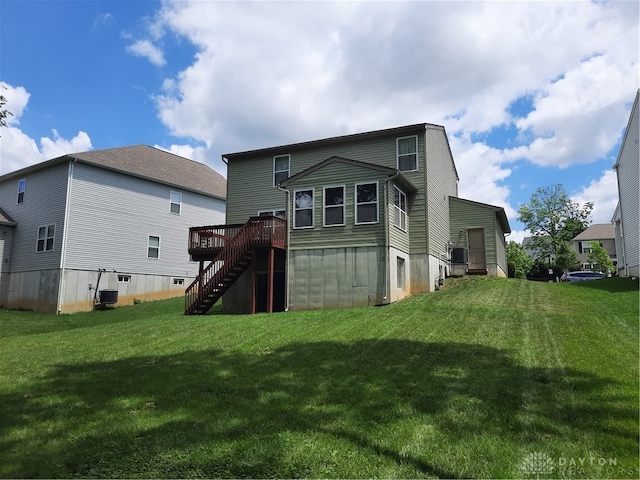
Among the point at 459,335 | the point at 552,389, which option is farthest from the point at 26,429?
the point at 459,335

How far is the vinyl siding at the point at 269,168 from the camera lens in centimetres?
1894

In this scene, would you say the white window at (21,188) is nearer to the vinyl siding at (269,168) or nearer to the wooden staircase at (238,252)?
the vinyl siding at (269,168)

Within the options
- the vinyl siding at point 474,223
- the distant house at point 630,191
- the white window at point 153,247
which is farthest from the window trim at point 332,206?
the white window at point 153,247

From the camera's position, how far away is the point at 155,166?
89.8 feet

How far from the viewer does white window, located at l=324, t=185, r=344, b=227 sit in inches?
640

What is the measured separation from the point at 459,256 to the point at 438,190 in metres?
4.02

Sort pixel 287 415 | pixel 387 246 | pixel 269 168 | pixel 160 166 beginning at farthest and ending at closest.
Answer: pixel 160 166 → pixel 269 168 → pixel 387 246 → pixel 287 415

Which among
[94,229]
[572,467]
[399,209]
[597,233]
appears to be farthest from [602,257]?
[572,467]

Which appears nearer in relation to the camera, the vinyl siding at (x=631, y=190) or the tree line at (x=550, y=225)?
the vinyl siding at (x=631, y=190)

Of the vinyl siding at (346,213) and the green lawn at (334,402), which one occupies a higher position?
the vinyl siding at (346,213)

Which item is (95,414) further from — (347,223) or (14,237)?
(14,237)

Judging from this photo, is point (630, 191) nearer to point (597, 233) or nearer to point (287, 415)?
point (287, 415)

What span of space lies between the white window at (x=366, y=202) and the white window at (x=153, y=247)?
48.6ft

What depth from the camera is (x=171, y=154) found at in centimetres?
3084
